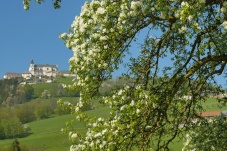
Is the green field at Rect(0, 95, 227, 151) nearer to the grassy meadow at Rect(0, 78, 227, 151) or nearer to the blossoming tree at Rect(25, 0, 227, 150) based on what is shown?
the grassy meadow at Rect(0, 78, 227, 151)

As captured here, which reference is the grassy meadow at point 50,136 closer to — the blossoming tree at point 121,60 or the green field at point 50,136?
the green field at point 50,136

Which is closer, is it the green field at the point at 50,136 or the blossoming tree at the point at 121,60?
the blossoming tree at the point at 121,60

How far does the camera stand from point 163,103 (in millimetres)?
11852

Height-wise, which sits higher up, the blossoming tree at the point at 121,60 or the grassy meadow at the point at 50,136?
the grassy meadow at the point at 50,136

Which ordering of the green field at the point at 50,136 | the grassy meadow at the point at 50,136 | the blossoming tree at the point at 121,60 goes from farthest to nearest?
the green field at the point at 50,136 → the grassy meadow at the point at 50,136 → the blossoming tree at the point at 121,60

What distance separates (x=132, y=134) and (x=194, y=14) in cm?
369

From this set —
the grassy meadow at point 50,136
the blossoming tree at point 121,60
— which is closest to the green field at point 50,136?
the grassy meadow at point 50,136

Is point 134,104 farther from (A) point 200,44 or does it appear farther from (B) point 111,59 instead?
(A) point 200,44

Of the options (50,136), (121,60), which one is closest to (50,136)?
(50,136)

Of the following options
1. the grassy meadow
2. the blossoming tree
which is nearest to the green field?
the grassy meadow

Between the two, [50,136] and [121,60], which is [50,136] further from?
[121,60]

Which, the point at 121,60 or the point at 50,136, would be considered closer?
the point at 121,60

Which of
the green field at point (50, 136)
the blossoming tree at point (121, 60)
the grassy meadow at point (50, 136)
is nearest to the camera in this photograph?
the blossoming tree at point (121, 60)

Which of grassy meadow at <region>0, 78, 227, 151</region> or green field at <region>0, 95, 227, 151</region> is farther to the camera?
green field at <region>0, 95, 227, 151</region>
